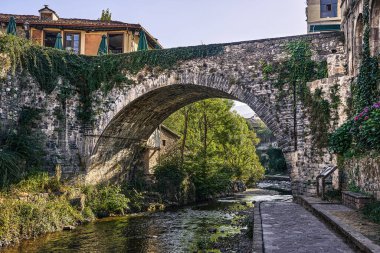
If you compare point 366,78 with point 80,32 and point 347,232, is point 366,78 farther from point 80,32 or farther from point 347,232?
point 80,32

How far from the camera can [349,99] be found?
12844mm

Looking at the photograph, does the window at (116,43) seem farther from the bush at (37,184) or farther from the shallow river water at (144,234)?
the shallow river water at (144,234)

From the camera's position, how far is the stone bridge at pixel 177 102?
14133 millimetres

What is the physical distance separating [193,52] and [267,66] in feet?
10.6

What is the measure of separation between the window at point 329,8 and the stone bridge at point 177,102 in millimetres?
12384

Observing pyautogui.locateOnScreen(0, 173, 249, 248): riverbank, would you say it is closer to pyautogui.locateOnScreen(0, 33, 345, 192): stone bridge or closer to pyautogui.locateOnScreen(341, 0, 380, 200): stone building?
pyautogui.locateOnScreen(0, 33, 345, 192): stone bridge

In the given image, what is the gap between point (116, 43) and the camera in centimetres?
2559

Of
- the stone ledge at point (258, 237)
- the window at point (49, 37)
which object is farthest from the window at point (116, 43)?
the stone ledge at point (258, 237)

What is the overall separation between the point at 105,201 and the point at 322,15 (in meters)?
18.9

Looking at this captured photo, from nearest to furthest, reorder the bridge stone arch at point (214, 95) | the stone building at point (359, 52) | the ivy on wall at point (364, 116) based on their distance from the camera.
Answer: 1. the ivy on wall at point (364, 116)
2. the stone building at point (359, 52)
3. the bridge stone arch at point (214, 95)

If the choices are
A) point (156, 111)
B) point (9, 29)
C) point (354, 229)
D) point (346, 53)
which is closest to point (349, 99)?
point (346, 53)

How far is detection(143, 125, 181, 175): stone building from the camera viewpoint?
22938 millimetres

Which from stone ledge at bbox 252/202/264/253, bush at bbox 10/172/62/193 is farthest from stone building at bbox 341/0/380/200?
bush at bbox 10/172/62/193

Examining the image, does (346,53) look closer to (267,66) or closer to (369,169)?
(267,66)
